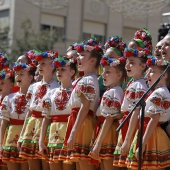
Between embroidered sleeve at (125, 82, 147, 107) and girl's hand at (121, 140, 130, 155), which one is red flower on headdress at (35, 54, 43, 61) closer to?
embroidered sleeve at (125, 82, 147, 107)

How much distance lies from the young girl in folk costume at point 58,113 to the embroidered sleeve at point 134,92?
101 cm

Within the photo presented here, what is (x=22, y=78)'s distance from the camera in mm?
6688

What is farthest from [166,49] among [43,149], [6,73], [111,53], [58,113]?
[6,73]

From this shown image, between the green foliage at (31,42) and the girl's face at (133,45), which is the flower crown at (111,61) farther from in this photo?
the green foliage at (31,42)

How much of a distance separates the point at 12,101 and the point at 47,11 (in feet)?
58.5

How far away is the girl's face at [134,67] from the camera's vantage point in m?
5.16

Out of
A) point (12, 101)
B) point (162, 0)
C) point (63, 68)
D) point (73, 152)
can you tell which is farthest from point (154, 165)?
point (162, 0)

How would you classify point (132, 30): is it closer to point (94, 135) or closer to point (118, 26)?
point (118, 26)

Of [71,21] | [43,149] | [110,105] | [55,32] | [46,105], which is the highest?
[71,21]

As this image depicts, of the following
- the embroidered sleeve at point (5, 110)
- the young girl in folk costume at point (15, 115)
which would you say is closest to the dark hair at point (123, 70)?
the young girl in folk costume at point (15, 115)

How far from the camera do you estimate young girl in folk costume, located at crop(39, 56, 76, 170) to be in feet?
19.2

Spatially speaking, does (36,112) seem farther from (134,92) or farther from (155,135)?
(155,135)

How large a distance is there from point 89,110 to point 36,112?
36.5 inches

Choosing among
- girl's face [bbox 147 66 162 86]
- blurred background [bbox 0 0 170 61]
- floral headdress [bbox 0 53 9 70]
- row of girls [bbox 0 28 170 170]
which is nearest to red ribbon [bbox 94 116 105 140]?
row of girls [bbox 0 28 170 170]
